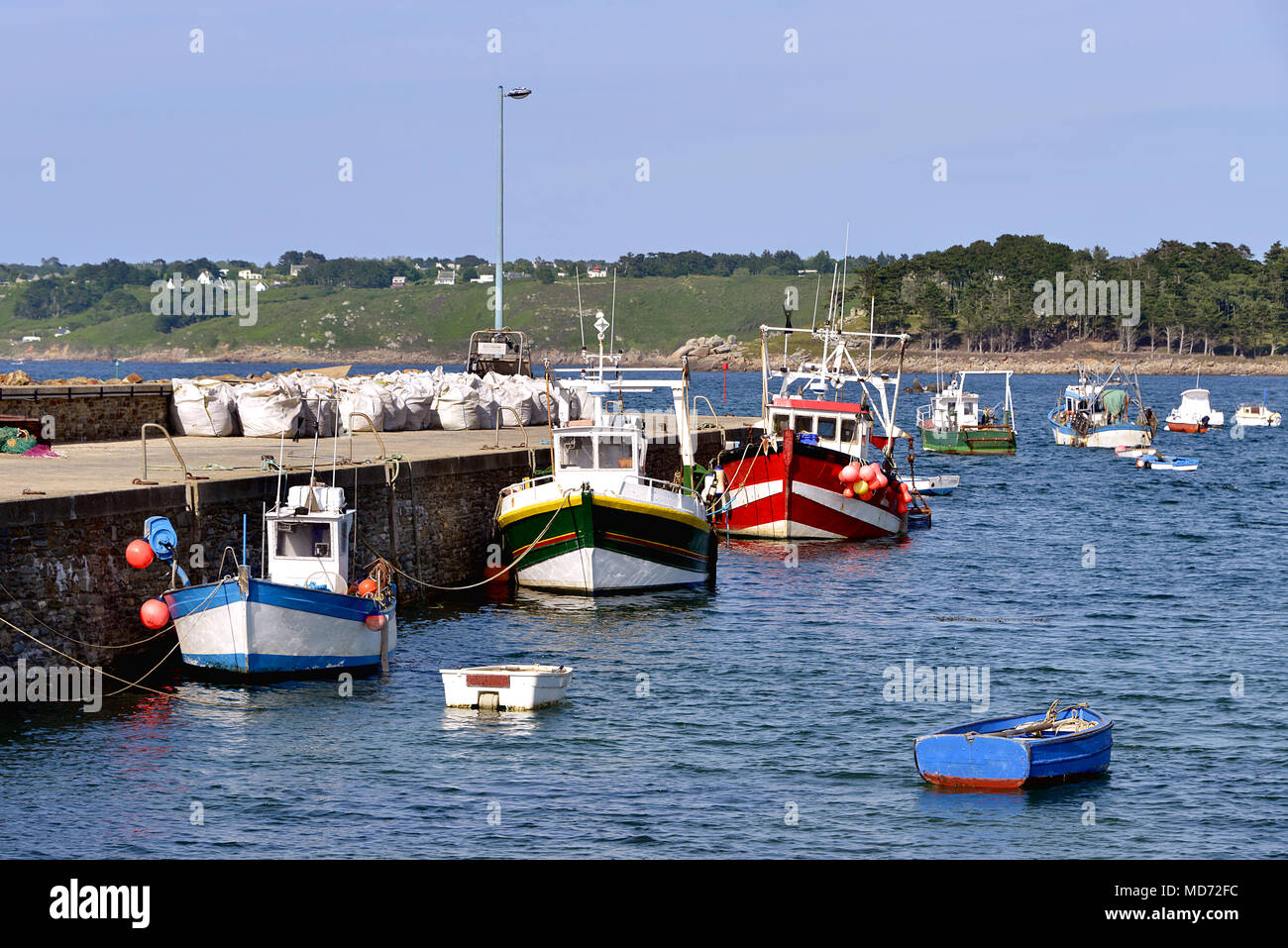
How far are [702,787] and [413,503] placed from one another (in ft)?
48.2

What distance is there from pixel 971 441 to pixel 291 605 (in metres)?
69.3

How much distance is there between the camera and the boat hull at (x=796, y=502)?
141 ft

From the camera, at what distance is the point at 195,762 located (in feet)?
61.3

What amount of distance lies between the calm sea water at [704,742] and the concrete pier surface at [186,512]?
4.76 feet

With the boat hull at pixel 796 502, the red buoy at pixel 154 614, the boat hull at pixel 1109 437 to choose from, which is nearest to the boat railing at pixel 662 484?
the boat hull at pixel 796 502

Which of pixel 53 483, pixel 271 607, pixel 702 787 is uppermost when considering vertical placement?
pixel 53 483

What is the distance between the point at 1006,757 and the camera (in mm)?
18422

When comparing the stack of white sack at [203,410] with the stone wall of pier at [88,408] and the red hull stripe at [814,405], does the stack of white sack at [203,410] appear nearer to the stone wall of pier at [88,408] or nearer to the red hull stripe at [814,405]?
the stone wall of pier at [88,408]

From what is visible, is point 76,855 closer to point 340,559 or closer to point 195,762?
point 195,762

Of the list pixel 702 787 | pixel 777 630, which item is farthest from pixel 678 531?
pixel 702 787

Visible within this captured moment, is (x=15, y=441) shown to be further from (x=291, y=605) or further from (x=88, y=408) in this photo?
(x=291, y=605)

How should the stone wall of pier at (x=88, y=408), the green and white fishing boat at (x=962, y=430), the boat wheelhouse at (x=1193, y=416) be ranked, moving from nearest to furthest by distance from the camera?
the stone wall of pier at (x=88, y=408)
the green and white fishing boat at (x=962, y=430)
the boat wheelhouse at (x=1193, y=416)

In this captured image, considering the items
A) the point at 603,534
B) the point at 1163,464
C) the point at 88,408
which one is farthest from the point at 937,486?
the point at 88,408
